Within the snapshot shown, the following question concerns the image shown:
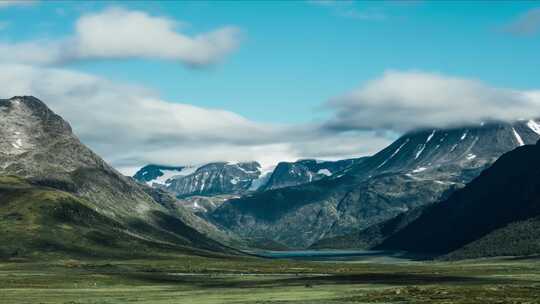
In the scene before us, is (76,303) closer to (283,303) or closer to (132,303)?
(132,303)

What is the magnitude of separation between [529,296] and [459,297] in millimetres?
15735

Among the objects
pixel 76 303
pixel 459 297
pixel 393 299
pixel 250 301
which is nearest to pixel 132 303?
pixel 76 303

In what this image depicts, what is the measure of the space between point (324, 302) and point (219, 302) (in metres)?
24.1

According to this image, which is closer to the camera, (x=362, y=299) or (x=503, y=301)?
(x=503, y=301)

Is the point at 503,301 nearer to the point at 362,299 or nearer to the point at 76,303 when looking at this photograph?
the point at 362,299

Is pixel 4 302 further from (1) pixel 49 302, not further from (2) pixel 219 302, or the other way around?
(2) pixel 219 302

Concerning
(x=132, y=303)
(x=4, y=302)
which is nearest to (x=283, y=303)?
(x=132, y=303)

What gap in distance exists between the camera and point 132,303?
637 ft

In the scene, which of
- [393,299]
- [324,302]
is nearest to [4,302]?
[324,302]

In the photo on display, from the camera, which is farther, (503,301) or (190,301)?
(190,301)

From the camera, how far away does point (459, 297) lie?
19825 centimetres

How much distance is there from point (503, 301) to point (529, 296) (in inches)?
583

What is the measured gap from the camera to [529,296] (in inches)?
7721

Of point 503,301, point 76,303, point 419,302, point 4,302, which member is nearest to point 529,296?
point 503,301
